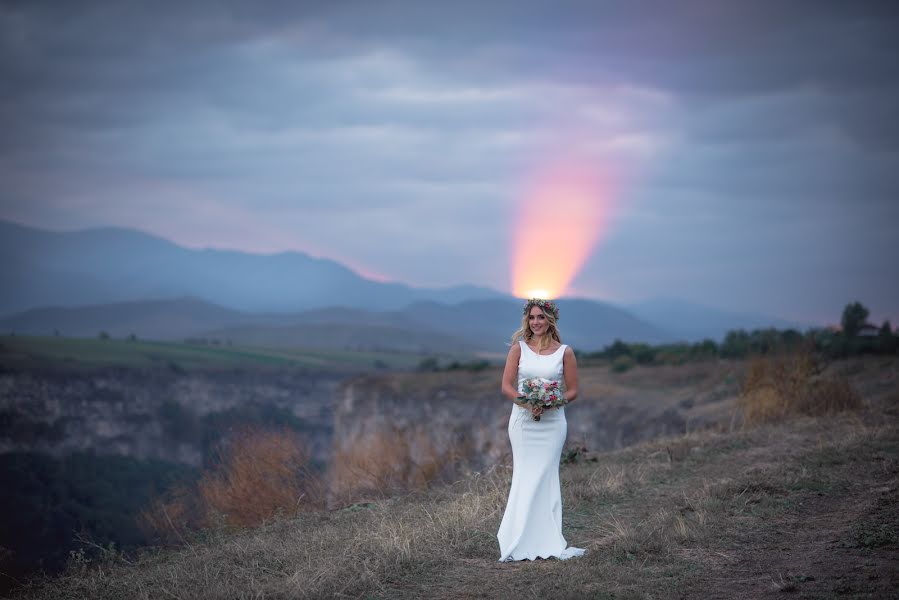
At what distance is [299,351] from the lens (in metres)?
140

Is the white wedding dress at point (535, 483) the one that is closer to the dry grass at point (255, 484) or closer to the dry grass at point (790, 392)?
the dry grass at point (255, 484)

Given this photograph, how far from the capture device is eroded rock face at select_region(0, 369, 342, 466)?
6184 cm

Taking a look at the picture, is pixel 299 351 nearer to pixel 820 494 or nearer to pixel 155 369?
pixel 155 369

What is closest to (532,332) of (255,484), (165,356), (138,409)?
(255,484)

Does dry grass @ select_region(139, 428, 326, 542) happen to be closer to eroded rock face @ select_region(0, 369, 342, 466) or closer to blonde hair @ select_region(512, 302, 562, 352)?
blonde hair @ select_region(512, 302, 562, 352)

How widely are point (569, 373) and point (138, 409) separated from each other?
7225cm

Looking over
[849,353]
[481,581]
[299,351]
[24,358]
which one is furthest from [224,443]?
[299,351]

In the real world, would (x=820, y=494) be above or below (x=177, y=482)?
above

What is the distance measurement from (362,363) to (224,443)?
371ft

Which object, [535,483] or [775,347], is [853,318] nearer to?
[775,347]

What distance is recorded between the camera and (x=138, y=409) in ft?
240

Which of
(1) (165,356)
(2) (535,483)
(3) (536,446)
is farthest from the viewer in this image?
(1) (165,356)

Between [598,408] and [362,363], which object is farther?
[362,363]

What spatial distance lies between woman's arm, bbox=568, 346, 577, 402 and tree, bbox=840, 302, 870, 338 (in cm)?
3143
